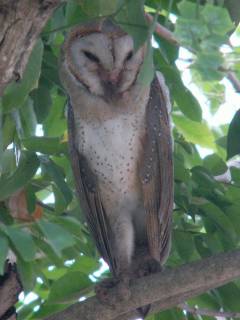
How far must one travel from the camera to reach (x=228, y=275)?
10.4 ft

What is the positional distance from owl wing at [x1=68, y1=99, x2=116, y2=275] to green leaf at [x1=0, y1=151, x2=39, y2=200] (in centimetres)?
66

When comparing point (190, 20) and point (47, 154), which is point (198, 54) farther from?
point (47, 154)

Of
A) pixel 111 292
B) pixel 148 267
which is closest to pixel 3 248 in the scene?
pixel 111 292

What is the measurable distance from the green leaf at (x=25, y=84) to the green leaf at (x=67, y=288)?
2.77 feet

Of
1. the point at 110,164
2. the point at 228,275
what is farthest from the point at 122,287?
the point at 110,164

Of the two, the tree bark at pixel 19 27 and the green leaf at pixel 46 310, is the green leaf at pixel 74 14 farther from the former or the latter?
the green leaf at pixel 46 310

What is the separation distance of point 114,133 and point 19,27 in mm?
1547

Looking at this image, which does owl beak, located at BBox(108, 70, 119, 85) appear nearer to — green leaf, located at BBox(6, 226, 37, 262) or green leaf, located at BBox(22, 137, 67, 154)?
green leaf, located at BBox(22, 137, 67, 154)

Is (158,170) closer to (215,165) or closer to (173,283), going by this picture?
(215,165)

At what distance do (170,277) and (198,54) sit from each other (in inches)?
46.9

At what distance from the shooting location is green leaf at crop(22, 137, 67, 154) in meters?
3.39

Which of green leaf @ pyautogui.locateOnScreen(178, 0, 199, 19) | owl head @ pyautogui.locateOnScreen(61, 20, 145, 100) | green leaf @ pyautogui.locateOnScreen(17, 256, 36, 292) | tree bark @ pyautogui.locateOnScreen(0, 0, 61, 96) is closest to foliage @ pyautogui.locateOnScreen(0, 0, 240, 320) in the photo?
green leaf @ pyautogui.locateOnScreen(17, 256, 36, 292)

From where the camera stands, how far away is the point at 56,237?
105 inches

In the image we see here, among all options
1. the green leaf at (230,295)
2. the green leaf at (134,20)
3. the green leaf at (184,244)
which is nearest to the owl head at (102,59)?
the green leaf at (184,244)
